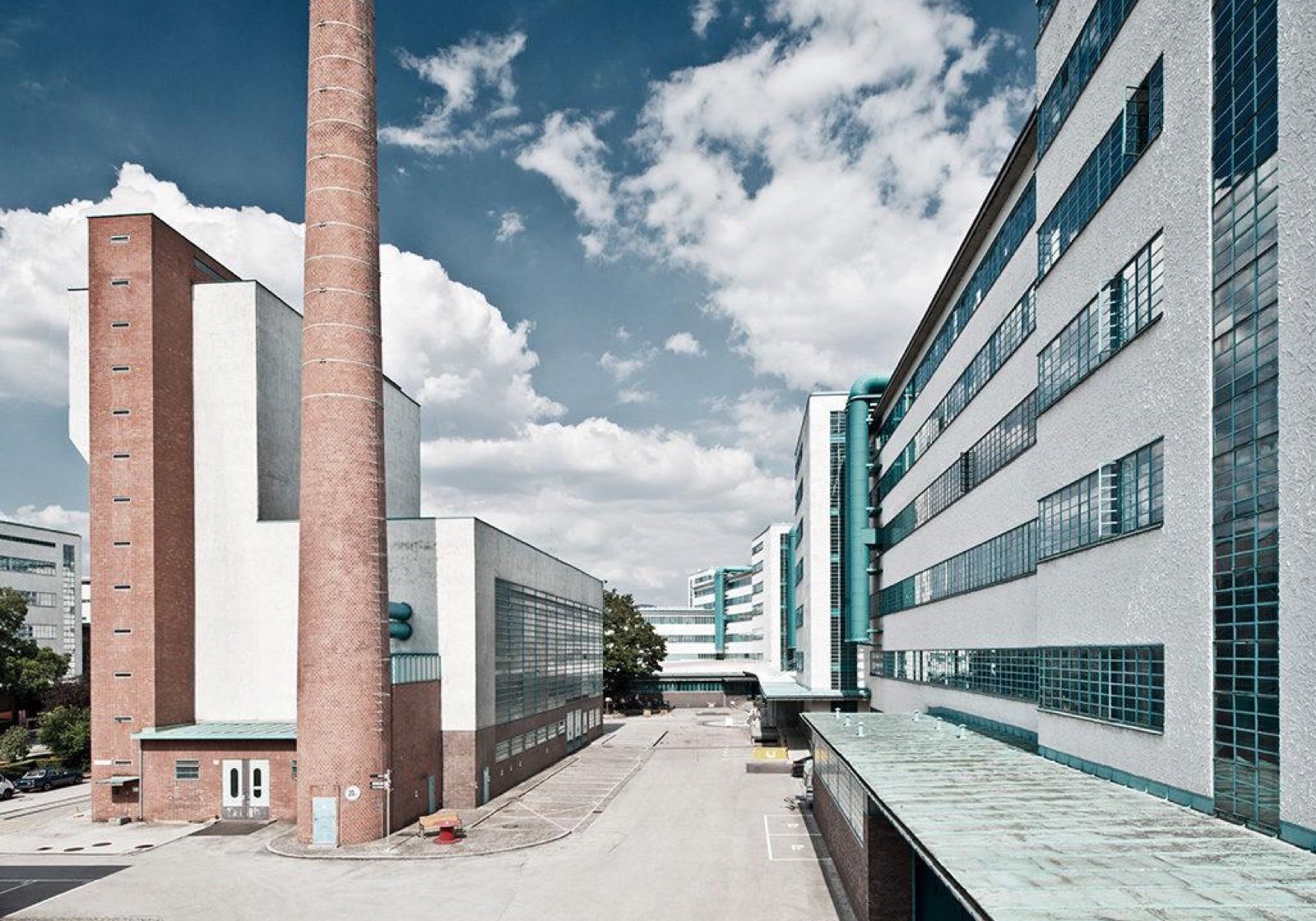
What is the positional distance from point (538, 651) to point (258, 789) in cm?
1872

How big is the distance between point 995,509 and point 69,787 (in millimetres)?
47471

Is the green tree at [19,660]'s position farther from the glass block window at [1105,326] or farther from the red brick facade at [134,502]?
the glass block window at [1105,326]

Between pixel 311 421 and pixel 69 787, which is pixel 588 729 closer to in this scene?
pixel 69 787

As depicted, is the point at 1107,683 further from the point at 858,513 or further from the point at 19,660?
the point at 19,660

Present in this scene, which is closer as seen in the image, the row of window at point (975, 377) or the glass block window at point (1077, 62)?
the glass block window at point (1077, 62)

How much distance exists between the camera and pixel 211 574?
144ft

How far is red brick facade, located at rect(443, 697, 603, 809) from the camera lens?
42344 millimetres

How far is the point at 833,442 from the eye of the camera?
6900 centimetres

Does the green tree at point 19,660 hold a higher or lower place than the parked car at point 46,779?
higher

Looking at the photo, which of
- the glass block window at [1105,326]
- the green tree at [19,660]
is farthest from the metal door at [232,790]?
the glass block window at [1105,326]

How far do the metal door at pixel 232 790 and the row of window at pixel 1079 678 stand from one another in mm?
29408

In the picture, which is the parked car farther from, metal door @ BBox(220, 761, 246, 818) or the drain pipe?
the drain pipe


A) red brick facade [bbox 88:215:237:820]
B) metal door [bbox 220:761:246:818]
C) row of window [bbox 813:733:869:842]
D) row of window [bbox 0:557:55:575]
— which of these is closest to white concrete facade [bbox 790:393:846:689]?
row of window [bbox 813:733:869:842]

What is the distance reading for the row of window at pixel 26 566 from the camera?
85812mm
